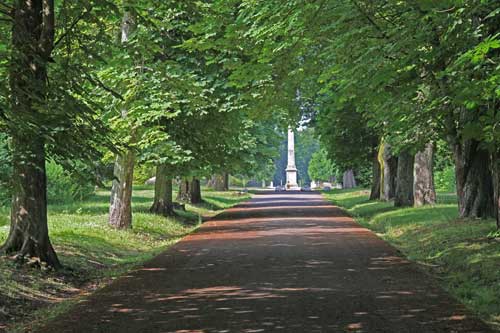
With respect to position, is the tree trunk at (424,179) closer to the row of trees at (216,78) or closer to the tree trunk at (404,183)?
the tree trunk at (404,183)

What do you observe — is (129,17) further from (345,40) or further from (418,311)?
(418,311)

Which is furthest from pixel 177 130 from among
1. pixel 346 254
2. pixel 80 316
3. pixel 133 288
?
pixel 80 316

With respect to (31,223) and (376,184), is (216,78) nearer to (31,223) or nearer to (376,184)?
(31,223)

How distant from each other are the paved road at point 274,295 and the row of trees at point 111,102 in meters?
2.24

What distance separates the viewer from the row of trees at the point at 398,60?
11.1 metres

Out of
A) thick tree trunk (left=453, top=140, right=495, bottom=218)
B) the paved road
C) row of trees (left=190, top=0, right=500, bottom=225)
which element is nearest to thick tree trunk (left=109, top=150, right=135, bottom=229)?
the paved road

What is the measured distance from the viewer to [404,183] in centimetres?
3350

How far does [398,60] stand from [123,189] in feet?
41.8

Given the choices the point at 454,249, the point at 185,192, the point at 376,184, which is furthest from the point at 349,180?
the point at 454,249

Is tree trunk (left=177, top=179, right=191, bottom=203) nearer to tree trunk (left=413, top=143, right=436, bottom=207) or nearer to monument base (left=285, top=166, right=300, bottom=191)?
tree trunk (left=413, top=143, right=436, bottom=207)

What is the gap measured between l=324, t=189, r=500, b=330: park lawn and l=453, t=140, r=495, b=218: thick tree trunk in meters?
0.53

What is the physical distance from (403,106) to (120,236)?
8.79 metres

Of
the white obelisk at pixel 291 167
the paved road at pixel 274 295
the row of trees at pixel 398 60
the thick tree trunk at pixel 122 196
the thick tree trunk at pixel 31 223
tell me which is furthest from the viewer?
the white obelisk at pixel 291 167

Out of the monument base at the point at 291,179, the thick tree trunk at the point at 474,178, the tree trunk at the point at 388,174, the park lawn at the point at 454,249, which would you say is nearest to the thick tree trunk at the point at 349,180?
the monument base at the point at 291,179
